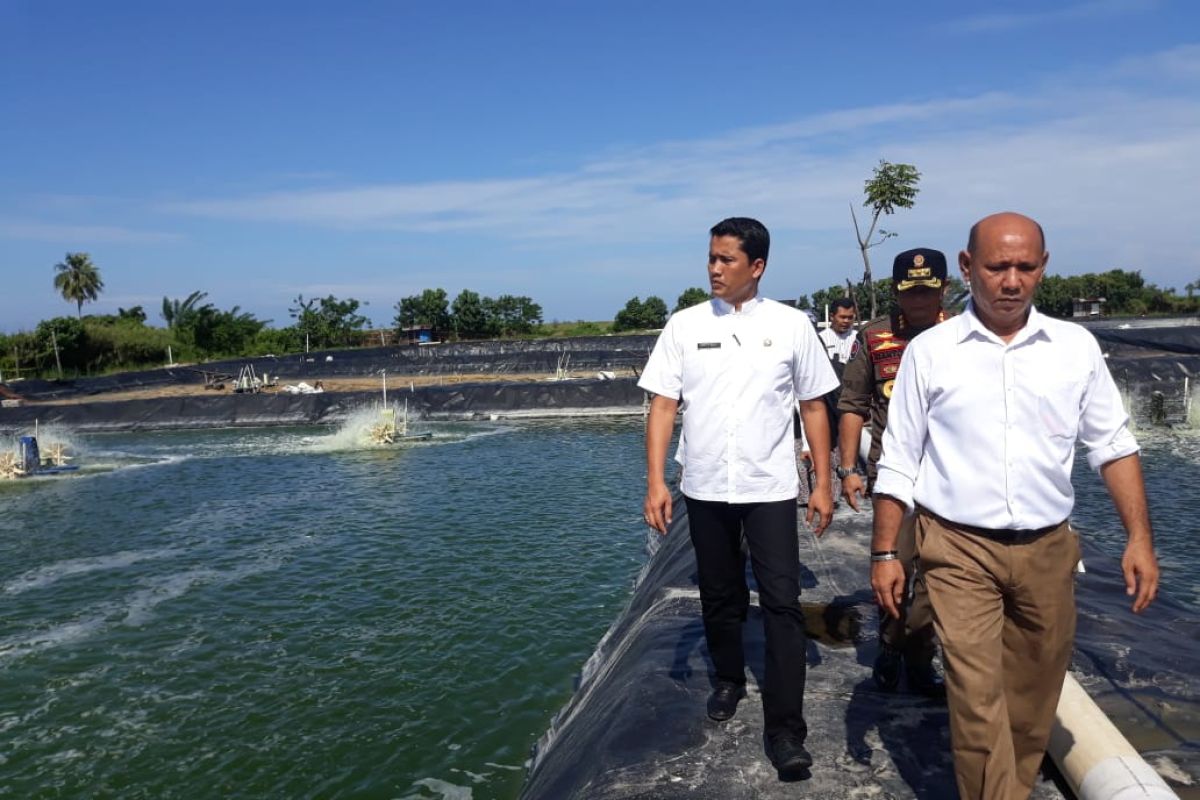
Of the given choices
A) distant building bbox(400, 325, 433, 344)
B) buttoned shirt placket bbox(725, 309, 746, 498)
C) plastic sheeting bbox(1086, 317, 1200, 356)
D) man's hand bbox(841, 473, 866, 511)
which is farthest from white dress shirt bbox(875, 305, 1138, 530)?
distant building bbox(400, 325, 433, 344)

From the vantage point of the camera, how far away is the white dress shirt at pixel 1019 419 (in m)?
2.57

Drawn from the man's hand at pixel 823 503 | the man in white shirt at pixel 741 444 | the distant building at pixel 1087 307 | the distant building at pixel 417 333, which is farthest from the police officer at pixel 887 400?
the distant building at pixel 417 333

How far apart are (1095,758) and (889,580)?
0.89 meters

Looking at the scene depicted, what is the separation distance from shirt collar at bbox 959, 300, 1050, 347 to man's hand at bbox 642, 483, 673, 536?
4.40 feet

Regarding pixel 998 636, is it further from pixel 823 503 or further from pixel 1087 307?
pixel 1087 307

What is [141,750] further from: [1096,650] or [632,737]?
A: [1096,650]

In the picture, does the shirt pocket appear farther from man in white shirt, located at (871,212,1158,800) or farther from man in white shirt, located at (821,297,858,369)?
man in white shirt, located at (821,297,858,369)

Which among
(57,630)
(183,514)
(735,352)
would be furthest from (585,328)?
(735,352)

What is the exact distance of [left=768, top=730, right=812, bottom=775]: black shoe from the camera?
10.0ft

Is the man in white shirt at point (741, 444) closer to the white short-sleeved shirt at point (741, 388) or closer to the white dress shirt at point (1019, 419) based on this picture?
the white short-sleeved shirt at point (741, 388)

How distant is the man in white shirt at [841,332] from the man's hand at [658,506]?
4.67 meters

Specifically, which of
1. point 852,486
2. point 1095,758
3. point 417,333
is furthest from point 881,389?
point 417,333

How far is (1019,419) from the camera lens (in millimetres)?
2584

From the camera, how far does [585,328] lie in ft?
221
